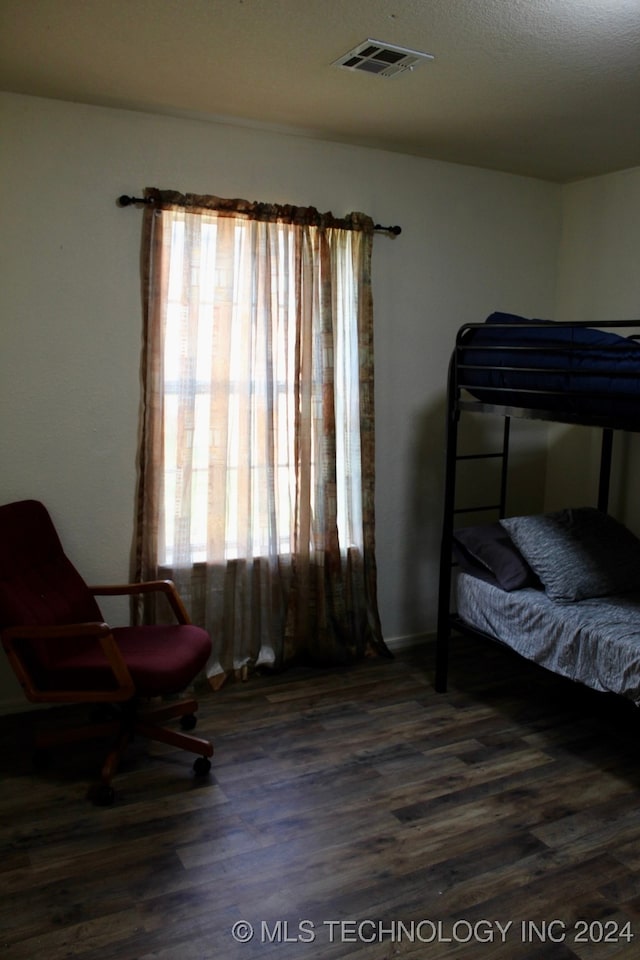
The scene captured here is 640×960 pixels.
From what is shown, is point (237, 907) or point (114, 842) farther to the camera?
point (114, 842)

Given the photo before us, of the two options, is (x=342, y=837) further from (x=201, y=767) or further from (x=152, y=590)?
(x=152, y=590)

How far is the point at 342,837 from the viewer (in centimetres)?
265

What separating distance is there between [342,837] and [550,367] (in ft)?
6.09

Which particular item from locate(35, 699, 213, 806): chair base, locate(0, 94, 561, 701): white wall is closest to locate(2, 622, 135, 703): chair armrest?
locate(35, 699, 213, 806): chair base

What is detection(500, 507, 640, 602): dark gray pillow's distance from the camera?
3395mm

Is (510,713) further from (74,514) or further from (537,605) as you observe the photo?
(74,514)

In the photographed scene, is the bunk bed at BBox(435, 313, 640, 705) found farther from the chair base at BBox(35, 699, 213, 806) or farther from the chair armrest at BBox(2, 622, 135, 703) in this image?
the chair armrest at BBox(2, 622, 135, 703)

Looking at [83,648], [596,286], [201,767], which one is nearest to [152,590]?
[83,648]

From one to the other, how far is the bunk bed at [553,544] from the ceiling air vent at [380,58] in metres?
1.06

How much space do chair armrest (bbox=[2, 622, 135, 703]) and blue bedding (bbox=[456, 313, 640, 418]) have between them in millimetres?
1853

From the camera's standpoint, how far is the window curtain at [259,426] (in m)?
3.59

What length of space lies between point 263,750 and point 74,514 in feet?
4.31

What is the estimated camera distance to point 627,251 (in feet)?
14.0

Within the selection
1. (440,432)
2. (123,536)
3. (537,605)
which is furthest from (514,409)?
(123,536)
